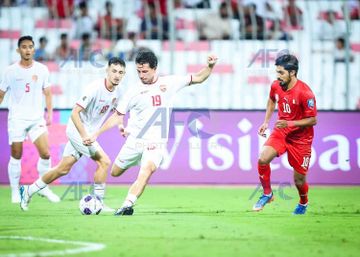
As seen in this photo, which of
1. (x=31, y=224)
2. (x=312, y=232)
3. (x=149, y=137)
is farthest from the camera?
(x=149, y=137)

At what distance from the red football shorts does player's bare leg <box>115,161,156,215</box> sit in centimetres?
171

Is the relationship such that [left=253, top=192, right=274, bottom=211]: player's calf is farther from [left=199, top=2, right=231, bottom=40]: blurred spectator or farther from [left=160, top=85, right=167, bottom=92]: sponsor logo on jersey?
[left=199, top=2, right=231, bottom=40]: blurred spectator

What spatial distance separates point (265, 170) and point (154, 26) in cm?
772

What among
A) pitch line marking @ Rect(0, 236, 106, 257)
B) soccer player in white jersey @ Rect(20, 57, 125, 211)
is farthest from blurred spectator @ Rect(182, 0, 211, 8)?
pitch line marking @ Rect(0, 236, 106, 257)

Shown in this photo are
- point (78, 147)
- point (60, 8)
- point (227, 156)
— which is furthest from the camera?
point (60, 8)

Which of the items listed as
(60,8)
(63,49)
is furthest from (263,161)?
(60,8)

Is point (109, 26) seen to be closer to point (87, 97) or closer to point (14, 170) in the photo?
point (14, 170)

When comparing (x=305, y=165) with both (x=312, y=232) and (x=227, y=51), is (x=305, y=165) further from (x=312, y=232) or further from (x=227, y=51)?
(x=227, y=51)

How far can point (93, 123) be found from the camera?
39.1 feet

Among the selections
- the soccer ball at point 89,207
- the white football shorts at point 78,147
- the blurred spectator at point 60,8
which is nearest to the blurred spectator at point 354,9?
the blurred spectator at point 60,8

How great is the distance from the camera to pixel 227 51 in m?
18.3

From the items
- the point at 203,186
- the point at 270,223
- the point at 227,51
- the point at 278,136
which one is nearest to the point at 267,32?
the point at 227,51

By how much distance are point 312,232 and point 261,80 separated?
8.87 m

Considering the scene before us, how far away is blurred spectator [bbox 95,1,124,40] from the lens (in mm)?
18703
